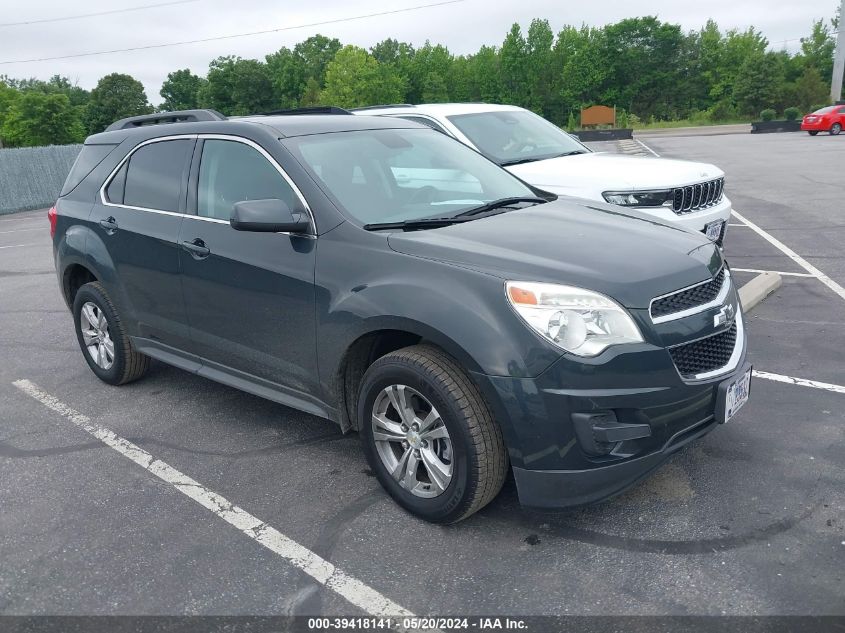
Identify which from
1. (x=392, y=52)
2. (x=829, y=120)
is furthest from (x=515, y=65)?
(x=829, y=120)

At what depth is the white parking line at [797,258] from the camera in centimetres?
730

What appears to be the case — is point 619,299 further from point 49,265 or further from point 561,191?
point 49,265

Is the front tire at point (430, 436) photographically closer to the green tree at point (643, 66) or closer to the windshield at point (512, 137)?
the windshield at point (512, 137)

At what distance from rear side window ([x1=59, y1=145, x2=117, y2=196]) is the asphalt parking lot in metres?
1.52

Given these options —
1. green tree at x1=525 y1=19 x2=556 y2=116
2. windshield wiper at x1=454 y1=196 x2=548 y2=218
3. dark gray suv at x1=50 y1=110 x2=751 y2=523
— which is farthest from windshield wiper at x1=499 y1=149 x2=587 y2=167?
green tree at x1=525 y1=19 x2=556 y2=116

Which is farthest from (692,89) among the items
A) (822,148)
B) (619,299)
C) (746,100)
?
(619,299)

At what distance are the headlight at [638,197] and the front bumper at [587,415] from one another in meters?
3.64

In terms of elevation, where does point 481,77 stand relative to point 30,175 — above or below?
above

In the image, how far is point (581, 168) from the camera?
710 cm

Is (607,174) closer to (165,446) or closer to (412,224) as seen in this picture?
(412,224)

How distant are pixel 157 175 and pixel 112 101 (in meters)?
115

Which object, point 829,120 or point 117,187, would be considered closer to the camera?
point 117,187

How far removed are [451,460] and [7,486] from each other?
2.51 m

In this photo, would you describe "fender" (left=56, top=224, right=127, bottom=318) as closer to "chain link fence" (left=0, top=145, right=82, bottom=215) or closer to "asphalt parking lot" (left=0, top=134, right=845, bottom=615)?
"asphalt parking lot" (left=0, top=134, right=845, bottom=615)
